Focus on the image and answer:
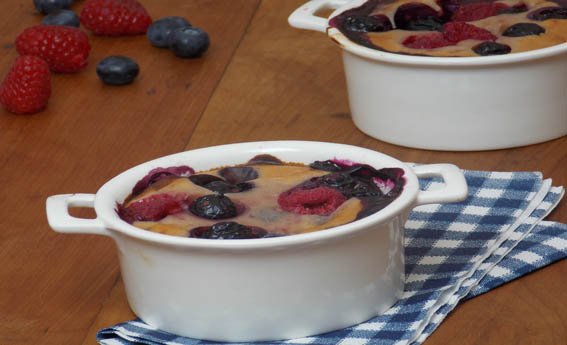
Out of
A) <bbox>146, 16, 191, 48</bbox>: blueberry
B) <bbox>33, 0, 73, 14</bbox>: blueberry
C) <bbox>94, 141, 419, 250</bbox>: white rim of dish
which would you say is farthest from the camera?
<bbox>33, 0, 73, 14</bbox>: blueberry

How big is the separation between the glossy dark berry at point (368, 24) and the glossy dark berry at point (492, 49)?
0.16 metres

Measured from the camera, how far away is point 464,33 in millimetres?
1786

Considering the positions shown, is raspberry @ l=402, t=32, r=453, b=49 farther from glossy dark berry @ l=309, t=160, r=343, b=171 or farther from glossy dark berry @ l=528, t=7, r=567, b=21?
glossy dark berry @ l=309, t=160, r=343, b=171

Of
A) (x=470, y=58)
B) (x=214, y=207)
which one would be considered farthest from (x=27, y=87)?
(x=214, y=207)

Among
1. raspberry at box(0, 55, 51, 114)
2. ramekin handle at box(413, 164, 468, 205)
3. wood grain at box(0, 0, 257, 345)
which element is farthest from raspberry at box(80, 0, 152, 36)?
ramekin handle at box(413, 164, 468, 205)

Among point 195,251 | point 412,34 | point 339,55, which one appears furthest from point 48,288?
point 339,55

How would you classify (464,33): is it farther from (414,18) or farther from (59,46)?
(59,46)

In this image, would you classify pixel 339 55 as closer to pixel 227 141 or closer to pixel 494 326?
pixel 227 141

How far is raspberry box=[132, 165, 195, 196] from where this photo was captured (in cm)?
136

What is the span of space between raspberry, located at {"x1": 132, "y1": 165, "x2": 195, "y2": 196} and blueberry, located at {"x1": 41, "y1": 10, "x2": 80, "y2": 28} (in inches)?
38.5

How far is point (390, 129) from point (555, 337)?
61cm

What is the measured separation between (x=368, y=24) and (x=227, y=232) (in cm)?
69

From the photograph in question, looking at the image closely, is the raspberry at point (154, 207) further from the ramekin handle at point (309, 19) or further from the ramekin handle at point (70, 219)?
the ramekin handle at point (309, 19)

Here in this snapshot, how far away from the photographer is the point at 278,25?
2344 millimetres
